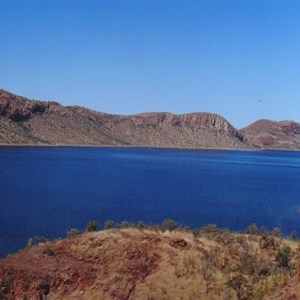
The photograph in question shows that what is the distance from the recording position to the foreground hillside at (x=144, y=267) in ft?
67.5

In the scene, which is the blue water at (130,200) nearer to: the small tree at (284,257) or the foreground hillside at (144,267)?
the foreground hillside at (144,267)

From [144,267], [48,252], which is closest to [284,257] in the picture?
[144,267]

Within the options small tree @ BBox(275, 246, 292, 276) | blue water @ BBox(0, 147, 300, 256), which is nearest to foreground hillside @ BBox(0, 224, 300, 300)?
small tree @ BBox(275, 246, 292, 276)

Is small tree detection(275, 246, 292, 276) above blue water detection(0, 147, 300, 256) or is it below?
above

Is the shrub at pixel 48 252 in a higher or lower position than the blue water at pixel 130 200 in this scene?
higher

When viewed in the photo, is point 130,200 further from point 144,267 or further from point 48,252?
point 144,267

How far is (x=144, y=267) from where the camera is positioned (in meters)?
22.4

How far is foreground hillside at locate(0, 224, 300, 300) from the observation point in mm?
20578

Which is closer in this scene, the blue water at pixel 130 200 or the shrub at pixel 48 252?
the shrub at pixel 48 252

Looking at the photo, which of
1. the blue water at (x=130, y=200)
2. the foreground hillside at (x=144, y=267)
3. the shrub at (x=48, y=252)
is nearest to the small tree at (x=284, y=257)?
the foreground hillside at (x=144, y=267)

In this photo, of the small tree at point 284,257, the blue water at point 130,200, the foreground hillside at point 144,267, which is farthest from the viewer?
the blue water at point 130,200

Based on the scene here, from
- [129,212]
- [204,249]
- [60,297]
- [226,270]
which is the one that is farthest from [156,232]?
[129,212]

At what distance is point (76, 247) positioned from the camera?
2402 centimetres

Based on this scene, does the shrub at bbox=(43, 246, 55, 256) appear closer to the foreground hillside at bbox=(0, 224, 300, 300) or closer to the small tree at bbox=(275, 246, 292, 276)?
the foreground hillside at bbox=(0, 224, 300, 300)
